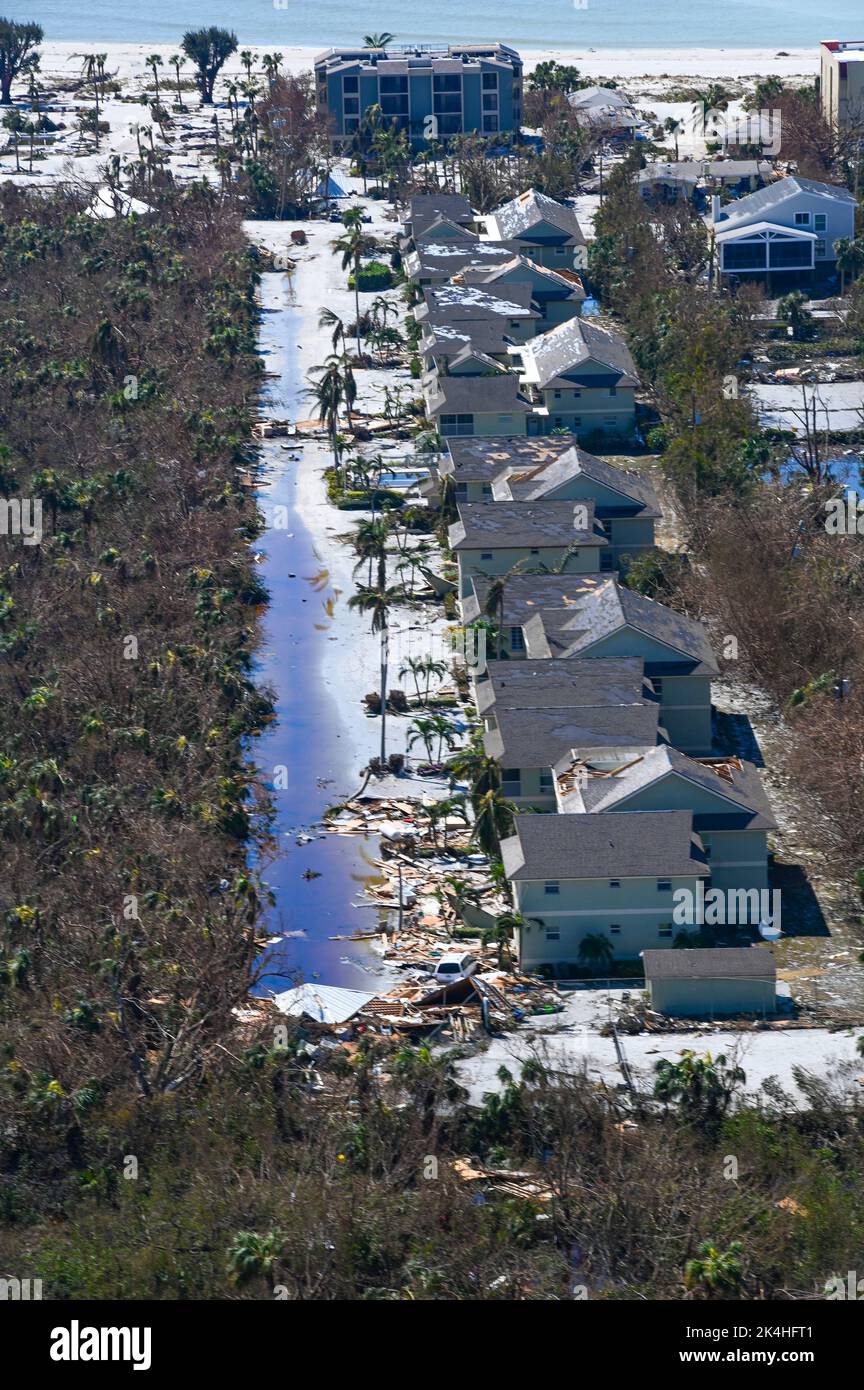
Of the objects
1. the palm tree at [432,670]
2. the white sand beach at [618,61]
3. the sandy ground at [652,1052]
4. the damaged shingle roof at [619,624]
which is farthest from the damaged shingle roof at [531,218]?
the sandy ground at [652,1052]

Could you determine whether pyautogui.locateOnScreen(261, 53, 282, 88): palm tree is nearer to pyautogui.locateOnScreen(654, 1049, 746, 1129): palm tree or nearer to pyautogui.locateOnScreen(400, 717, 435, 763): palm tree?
pyautogui.locateOnScreen(400, 717, 435, 763): palm tree

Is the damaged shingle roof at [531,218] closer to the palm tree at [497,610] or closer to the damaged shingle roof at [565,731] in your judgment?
the palm tree at [497,610]

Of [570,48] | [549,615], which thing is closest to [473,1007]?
[549,615]

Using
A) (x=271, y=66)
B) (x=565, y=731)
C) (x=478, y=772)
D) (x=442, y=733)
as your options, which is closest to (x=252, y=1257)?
(x=478, y=772)

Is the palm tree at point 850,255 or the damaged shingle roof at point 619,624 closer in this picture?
the damaged shingle roof at point 619,624

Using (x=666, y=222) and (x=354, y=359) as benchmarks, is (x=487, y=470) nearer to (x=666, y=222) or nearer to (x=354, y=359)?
(x=354, y=359)

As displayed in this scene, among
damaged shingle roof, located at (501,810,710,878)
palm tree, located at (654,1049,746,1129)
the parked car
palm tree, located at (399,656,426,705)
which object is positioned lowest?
palm tree, located at (654,1049,746,1129)

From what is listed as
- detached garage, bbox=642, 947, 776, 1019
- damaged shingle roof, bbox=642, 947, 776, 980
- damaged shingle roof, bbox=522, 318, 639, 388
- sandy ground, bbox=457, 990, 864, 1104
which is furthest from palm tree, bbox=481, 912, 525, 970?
damaged shingle roof, bbox=522, 318, 639, 388
